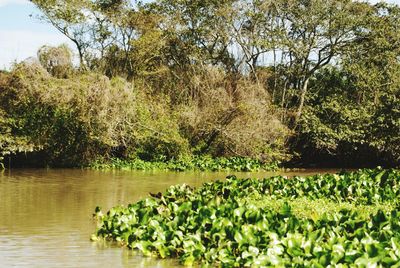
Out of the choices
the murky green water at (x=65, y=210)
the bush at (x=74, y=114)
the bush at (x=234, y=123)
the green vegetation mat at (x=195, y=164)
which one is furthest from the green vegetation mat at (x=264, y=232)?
the bush at (x=234, y=123)

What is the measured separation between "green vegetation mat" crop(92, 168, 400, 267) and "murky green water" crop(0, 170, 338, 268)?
0.40m

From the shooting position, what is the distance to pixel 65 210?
13.2 metres

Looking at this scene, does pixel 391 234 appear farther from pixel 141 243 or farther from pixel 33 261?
pixel 33 261

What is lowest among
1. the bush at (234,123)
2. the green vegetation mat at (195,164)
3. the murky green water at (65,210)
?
the murky green water at (65,210)

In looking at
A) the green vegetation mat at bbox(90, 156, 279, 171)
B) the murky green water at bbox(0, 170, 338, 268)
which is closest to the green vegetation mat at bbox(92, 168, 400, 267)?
the murky green water at bbox(0, 170, 338, 268)

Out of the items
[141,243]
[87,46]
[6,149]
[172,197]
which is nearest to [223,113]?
[87,46]

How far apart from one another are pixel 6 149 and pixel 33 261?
15145 millimetres

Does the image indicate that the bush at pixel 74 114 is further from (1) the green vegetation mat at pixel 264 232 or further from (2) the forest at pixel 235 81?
(1) the green vegetation mat at pixel 264 232

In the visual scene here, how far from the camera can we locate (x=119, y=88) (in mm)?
23516

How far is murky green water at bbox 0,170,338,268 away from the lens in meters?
8.62

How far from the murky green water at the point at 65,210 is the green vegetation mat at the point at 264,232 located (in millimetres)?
399

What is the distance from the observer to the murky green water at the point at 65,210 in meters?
8.62

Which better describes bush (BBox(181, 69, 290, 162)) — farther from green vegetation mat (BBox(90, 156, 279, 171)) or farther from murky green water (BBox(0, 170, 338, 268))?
murky green water (BBox(0, 170, 338, 268))

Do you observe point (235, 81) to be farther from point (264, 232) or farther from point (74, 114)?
point (264, 232)
